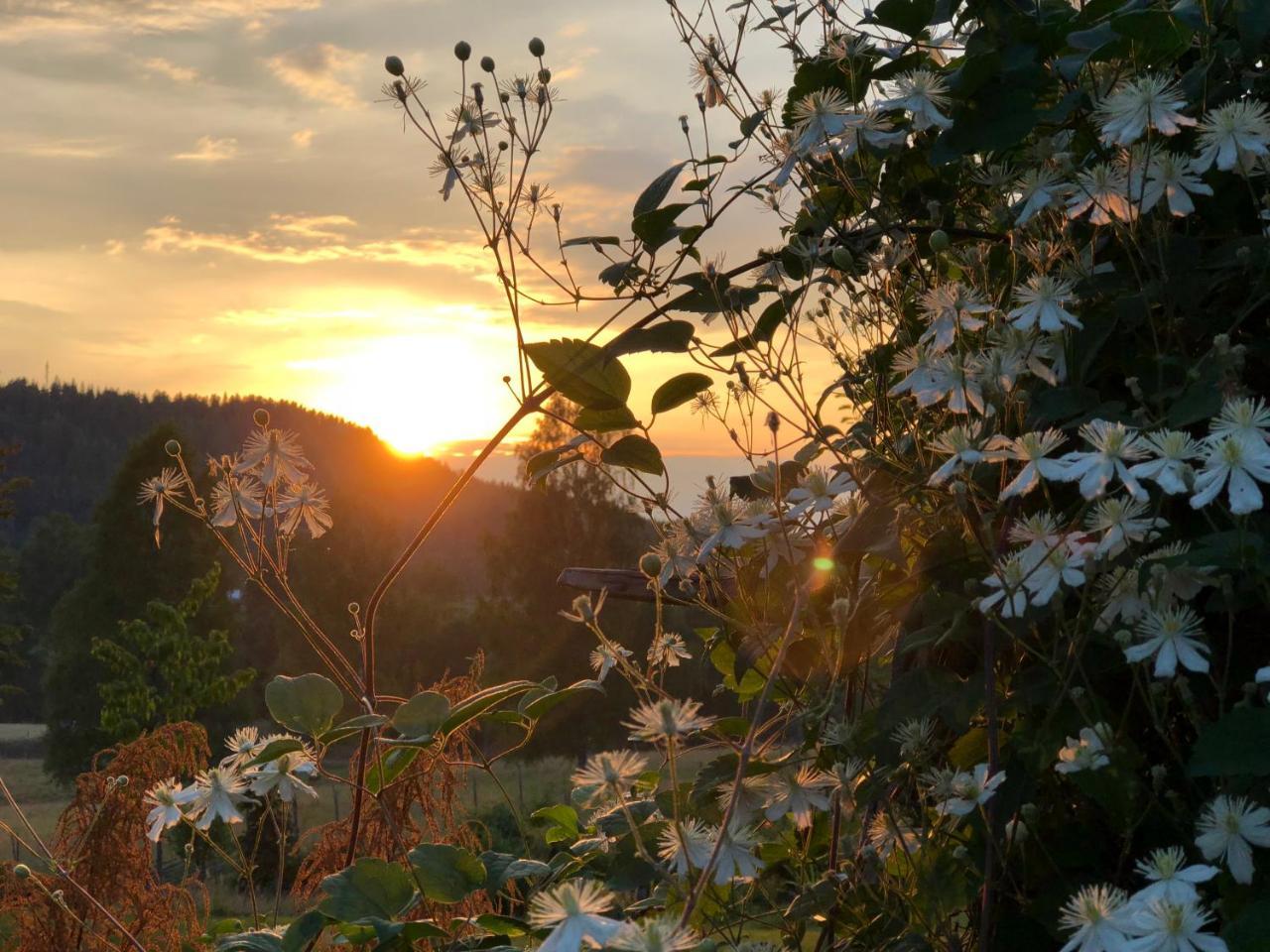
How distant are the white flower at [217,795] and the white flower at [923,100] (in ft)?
2.80

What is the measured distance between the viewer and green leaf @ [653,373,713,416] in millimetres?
1237

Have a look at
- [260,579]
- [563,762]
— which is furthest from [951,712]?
[563,762]

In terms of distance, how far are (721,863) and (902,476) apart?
50cm

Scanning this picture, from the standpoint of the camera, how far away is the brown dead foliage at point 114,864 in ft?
9.55

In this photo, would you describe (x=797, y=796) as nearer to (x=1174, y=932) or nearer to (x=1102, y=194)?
(x=1174, y=932)

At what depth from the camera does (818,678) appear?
4.03ft

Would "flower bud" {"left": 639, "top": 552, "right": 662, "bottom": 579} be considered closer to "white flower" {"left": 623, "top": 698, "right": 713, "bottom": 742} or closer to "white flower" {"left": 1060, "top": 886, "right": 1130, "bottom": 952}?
"white flower" {"left": 623, "top": 698, "right": 713, "bottom": 742}

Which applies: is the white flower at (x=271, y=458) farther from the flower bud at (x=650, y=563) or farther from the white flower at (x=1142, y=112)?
the white flower at (x=1142, y=112)

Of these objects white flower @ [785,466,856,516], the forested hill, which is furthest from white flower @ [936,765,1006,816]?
the forested hill

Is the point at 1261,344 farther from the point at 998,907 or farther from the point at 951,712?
the point at 998,907

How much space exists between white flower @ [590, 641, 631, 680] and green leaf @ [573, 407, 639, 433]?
226 mm

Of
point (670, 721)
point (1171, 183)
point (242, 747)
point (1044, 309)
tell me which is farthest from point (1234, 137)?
point (242, 747)

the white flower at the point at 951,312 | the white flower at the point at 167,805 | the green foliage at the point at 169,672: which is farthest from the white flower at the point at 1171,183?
the green foliage at the point at 169,672

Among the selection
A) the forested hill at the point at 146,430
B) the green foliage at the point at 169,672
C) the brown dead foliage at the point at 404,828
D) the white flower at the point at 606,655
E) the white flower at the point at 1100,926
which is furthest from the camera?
the forested hill at the point at 146,430
